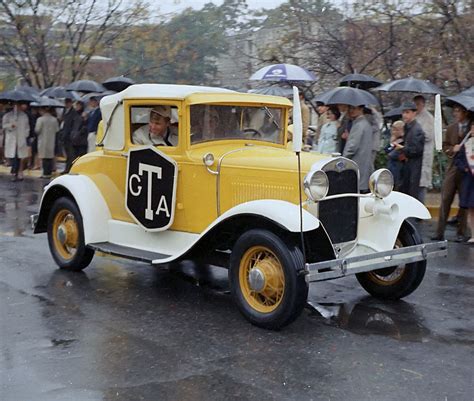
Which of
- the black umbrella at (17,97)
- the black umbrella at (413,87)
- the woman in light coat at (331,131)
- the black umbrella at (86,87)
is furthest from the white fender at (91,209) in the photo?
the black umbrella at (17,97)

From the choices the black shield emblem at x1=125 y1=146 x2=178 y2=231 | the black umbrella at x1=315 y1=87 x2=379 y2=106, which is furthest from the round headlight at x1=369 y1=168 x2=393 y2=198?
the black umbrella at x1=315 y1=87 x2=379 y2=106

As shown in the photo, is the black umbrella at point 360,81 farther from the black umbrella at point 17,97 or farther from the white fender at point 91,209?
the black umbrella at point 17,97

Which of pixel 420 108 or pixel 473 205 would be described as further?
pixel 420 108

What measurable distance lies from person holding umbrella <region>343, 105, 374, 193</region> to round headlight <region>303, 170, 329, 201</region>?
382 centimetres

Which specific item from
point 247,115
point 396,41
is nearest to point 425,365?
point 247,115

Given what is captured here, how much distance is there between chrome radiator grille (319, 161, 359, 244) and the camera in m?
6.58

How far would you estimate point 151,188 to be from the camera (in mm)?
7215

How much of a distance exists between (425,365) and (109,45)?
57.5ft

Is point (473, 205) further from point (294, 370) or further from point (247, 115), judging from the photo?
point (294, 370)

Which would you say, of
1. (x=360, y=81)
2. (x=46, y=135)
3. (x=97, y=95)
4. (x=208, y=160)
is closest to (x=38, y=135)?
(x=46, y=135)

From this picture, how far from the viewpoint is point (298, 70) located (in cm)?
1334

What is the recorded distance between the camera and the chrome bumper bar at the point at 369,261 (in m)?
5.85

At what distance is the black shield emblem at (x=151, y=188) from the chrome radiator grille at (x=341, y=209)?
1.38 meters

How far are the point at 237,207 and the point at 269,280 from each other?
642 millimetres
